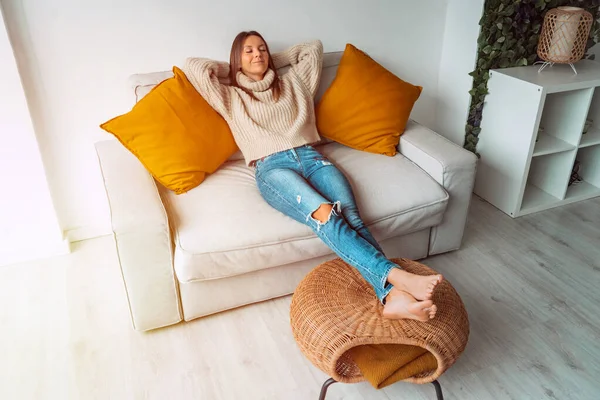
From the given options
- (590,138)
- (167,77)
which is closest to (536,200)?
(590,138)

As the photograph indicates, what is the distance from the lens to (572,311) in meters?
2.02

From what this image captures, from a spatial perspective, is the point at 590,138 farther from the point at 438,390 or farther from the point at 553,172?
the point at 438,390

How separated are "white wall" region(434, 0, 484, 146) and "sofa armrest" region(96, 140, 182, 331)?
1732 millimetres

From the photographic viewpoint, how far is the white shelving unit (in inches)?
96.6

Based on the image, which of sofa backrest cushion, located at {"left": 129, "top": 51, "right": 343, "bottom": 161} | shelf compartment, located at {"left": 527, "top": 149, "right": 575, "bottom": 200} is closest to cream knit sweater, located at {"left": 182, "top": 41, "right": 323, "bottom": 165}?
sofa backrest cushion, located at {"left": 129, "top": 51, "right": 343, "bottom": 161}

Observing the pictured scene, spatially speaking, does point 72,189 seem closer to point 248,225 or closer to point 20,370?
point 20,370

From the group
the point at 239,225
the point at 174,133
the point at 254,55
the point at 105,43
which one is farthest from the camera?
the point at 105,43

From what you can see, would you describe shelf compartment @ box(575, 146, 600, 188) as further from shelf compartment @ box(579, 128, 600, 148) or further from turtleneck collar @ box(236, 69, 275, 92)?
turtleneck collar @ box(236, 69, 275, 92)

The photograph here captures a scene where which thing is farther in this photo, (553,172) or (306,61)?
(553,172)

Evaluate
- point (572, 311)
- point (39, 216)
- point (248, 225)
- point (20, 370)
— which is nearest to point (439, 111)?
point (572, 311)

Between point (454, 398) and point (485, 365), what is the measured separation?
7.8 inches

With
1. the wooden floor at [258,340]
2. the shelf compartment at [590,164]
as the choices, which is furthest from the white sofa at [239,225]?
the shelf compartment at [590,164]

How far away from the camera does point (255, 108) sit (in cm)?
212

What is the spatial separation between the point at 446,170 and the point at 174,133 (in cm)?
109
